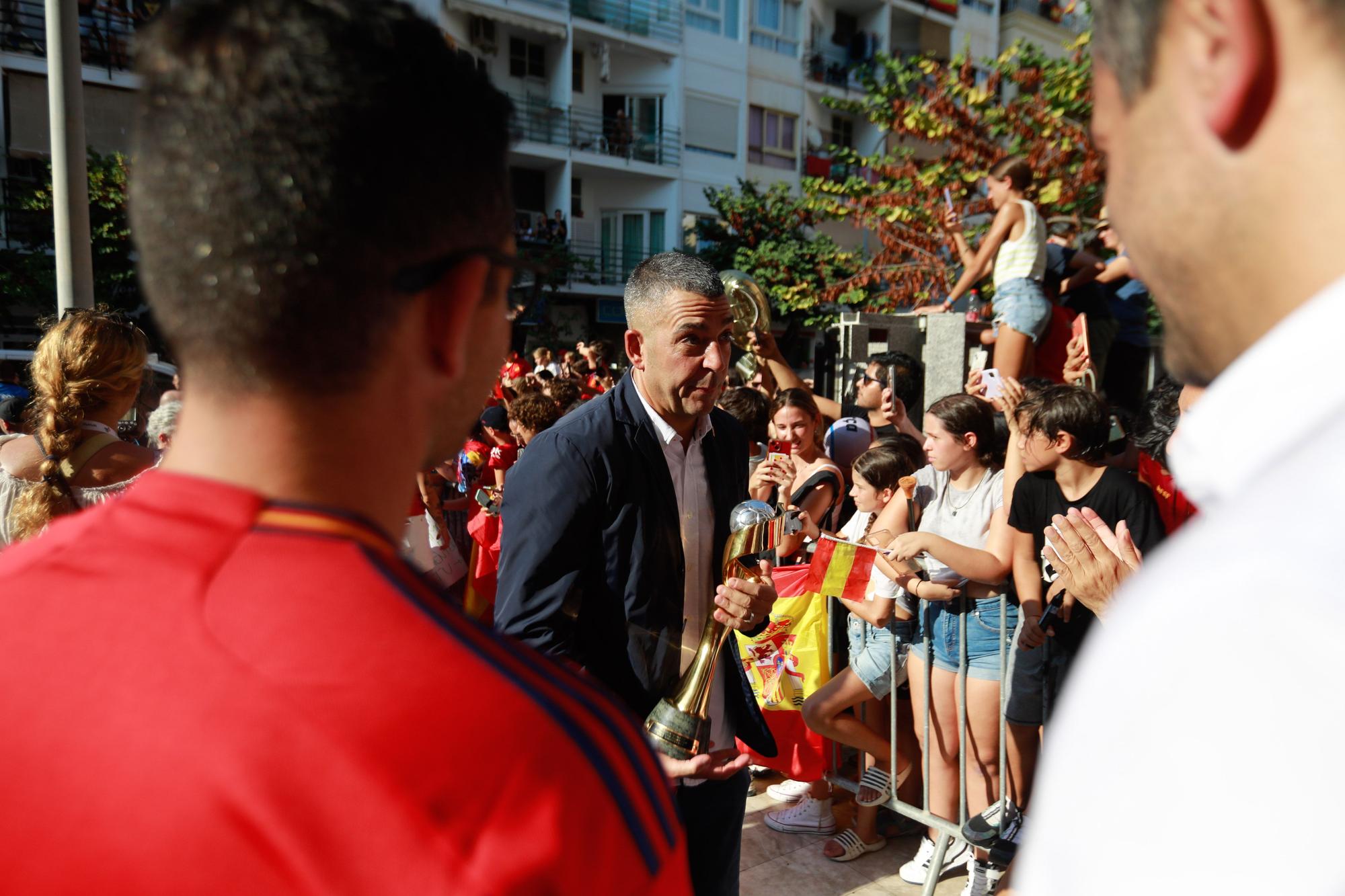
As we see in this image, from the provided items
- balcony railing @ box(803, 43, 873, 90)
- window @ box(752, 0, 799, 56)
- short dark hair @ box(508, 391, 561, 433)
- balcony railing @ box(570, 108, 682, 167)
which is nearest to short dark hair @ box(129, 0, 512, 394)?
short dark hair @ box(508, 391, 561, 433)

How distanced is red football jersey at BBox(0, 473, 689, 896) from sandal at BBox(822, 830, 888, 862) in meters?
3.99

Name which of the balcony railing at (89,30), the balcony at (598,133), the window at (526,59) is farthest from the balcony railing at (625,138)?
the balcony railing at (89,30)

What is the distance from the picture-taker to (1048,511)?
147 inches

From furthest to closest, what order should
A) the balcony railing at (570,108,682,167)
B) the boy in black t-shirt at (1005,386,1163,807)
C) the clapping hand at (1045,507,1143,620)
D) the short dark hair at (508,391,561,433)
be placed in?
the balcony railing at (570,108,682,167)
the short dark hair at (508,391,561,433)
the boy in black t-shirt at (1005,386,1163,807)
the clapping hand at (1045,507,1143,620)

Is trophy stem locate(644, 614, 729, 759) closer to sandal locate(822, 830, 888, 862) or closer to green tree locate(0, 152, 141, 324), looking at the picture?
sandal locate(822, 830, 888, 862)

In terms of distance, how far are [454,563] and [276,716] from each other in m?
5.36

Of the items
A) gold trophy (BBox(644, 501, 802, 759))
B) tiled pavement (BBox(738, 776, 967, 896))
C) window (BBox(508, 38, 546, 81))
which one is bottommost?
tiled pavement (BBox(738, 776, 967, 896))

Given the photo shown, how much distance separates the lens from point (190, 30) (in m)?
0.91

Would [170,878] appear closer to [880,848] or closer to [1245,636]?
[1245,636]

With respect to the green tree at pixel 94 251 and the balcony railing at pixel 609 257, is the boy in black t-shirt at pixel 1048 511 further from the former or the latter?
the balcony railing at pixel 609 257

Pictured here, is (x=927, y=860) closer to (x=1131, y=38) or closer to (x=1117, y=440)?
(x=1117, y=440)

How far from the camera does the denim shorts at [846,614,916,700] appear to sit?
434 cm

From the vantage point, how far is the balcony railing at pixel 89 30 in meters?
20.9

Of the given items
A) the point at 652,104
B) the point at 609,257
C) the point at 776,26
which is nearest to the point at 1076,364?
the point at 609,257
